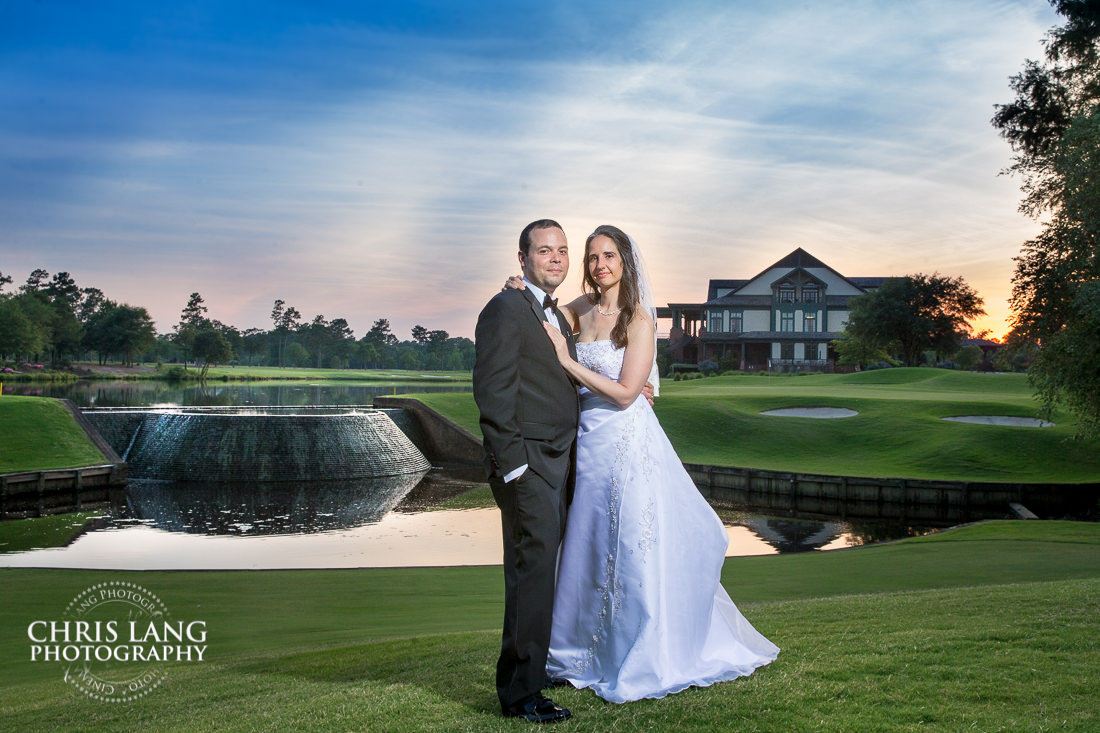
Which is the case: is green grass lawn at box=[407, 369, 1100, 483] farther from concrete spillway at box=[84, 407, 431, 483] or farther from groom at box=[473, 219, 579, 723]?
groom at box=[473, 219, 579, 723]

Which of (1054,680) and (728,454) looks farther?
(728,454)

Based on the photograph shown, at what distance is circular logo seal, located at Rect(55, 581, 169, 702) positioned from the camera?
6.61 meters

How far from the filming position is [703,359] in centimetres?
6975

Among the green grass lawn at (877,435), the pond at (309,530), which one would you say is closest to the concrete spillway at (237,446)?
the pond at (309,530)

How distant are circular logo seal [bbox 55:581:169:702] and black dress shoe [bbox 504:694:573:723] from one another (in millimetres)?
3318

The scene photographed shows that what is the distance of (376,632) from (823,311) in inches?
2573

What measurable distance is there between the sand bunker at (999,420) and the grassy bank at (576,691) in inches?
887

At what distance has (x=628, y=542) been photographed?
4891 mm

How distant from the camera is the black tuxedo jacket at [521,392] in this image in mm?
4375

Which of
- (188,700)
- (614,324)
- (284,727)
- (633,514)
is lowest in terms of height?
(188,700)

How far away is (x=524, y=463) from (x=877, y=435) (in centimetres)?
3009

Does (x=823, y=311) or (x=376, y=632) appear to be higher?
(x=823, y=311)

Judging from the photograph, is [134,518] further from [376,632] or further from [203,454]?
[376,632]

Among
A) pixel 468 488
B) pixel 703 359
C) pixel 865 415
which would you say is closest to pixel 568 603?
pixel 468 488
